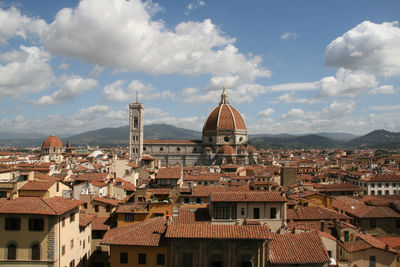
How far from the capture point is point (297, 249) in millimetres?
18141

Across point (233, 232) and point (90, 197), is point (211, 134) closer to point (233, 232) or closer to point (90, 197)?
point (90, 197)

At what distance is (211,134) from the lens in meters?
122

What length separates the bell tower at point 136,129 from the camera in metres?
118

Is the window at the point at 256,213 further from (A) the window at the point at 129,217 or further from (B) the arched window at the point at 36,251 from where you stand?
(B) the arched window at the point at 36,251

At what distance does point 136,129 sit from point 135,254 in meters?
101

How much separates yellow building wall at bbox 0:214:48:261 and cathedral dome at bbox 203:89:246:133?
4006 inches

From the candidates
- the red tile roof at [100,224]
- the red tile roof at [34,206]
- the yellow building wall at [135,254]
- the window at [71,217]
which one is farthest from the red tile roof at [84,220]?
the yellow building wall at [135,254]

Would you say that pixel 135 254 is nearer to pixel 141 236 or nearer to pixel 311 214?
pixel 141 236

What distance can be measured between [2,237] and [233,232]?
12.3 metres

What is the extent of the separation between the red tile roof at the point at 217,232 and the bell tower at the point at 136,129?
100433mm

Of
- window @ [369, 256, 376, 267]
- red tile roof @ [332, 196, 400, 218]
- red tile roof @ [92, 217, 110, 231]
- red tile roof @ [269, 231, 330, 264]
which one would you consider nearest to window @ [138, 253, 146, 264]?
red tile roof @ [269, 231, 330, 264]

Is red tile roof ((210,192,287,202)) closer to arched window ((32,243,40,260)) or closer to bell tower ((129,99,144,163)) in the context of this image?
arched window ((32,243,40,260))

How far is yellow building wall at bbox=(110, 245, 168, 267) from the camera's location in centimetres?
1848

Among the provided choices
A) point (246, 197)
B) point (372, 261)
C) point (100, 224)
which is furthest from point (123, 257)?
point (372, 261)
